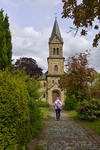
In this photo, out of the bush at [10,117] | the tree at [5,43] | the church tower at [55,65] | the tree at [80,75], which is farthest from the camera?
the church tower at [55,65]

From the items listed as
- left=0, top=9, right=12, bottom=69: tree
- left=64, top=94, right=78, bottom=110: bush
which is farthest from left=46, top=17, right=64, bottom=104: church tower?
left=0, top=9, right=12, bottom=69: tree

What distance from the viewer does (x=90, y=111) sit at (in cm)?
1139

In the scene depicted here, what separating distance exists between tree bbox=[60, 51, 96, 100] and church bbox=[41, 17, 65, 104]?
18.5 meters

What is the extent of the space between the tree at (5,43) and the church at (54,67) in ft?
82.3

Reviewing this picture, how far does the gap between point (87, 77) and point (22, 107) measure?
50.1 ft

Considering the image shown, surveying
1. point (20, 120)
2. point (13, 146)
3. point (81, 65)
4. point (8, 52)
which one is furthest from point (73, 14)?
point (81, 65)

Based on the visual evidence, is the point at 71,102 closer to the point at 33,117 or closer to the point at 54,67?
the point at 33,117

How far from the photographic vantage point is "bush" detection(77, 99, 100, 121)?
36.8ft

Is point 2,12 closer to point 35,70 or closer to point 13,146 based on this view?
point 13,146

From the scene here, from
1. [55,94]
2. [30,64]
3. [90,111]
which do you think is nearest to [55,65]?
[30,64]

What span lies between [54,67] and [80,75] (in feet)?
72.2

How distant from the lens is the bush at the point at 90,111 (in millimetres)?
11211

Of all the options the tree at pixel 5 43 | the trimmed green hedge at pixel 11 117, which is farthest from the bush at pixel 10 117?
the tree at pixel 5 43

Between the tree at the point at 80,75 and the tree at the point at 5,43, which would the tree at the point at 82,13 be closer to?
the tree at the point at 5,43
